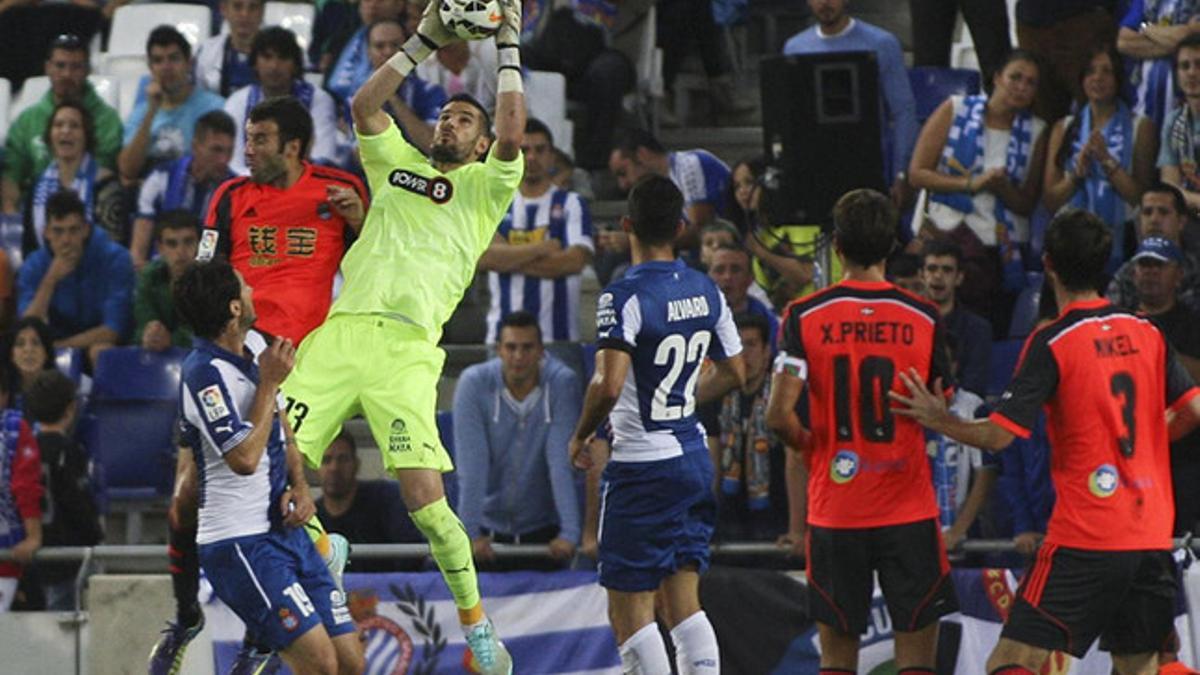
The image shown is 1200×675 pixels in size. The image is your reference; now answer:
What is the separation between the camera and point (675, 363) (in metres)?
10.1

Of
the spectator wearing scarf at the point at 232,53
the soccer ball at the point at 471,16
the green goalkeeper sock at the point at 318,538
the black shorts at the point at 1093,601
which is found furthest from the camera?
the spectator wearing scarf at the point at 232,53

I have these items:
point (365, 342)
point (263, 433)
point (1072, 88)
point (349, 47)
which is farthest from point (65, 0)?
point (263, 433)

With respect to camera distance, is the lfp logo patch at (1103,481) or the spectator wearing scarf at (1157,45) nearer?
the lfp logo patch at (1103,481)

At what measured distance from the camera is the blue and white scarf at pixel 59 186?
15211 millimetres

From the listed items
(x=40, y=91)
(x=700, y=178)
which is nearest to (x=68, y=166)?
(x=40, y=91)

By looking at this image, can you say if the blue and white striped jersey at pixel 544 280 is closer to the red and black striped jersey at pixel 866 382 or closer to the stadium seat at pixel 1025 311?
the stadium seat at pixel 1025 311

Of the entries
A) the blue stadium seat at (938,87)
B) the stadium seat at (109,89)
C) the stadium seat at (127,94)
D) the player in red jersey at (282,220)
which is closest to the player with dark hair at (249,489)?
the player in red jersey at (282,220)

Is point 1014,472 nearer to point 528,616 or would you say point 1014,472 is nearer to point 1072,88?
point 528,616

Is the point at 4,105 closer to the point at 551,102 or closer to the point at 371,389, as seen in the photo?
the point at 551,102

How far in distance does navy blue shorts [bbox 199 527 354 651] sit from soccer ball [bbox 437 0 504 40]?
2.30 metres

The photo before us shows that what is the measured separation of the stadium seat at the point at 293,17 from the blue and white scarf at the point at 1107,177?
6.06 m

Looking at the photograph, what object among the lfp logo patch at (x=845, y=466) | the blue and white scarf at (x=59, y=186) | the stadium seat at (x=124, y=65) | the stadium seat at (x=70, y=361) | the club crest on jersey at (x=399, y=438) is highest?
the stadium seat at (x=124, y=65)

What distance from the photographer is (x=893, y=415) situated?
9625 millimetres

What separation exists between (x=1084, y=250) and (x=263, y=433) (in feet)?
10.5
